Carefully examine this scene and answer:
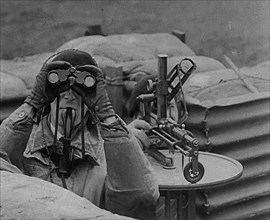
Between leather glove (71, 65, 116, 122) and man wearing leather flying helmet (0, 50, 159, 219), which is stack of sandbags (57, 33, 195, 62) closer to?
man wearing leather flying helmet (0, 50, 159, 219)

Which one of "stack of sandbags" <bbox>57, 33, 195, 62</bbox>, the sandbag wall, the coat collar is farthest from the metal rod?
"stack of sandbags" <bbox>57, 33, 195, 62</bbox>

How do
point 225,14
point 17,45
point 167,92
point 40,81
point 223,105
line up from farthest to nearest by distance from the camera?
point 225,14 < point 17,45 < point 223,105 < point 167,92 < point 40,81

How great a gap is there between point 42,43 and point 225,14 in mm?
1738

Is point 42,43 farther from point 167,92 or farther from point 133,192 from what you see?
point 133,192

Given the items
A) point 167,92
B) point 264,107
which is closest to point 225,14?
point 264,107

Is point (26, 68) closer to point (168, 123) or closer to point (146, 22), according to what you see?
point (146, 22)

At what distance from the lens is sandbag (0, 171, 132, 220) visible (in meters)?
1.26

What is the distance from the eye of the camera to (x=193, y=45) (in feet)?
24.9

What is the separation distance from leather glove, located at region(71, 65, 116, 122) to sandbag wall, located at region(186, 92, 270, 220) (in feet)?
8.17

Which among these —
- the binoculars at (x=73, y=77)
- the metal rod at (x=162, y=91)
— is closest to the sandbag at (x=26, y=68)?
the metal rod at (x=162, y=91)

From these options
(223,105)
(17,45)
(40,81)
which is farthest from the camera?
(17,45)

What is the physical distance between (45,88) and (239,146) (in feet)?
9.40

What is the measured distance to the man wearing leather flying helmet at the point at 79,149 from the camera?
8.39 feet

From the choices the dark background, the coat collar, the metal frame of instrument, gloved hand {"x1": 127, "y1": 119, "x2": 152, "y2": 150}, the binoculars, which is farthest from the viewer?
the dark background
